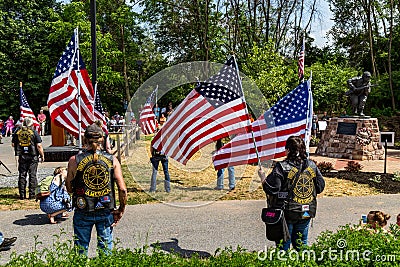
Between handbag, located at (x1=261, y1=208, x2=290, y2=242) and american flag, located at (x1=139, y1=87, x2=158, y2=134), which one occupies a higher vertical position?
american flag, located at (x1=139, y1=87, x2=158, y2=134)

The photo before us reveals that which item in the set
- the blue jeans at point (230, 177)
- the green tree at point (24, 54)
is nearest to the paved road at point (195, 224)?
the blue jeans at point (230, 177)

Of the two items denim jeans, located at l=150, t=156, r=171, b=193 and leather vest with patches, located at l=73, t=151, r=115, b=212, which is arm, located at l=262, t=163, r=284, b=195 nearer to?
leather vest with patches, located at l=73, t=151, r=115, b=212

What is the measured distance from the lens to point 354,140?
16859mm

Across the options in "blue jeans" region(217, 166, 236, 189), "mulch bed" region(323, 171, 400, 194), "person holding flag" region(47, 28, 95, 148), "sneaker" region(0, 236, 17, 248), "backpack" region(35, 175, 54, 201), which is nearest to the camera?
"sneaker" region(0, 236, 17, 248)

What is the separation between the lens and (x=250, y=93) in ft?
67.4

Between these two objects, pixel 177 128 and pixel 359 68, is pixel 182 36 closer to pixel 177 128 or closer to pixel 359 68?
pixel 359 68

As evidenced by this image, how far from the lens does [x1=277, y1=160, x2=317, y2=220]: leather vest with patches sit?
491 cm

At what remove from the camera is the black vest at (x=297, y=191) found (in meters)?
4.91

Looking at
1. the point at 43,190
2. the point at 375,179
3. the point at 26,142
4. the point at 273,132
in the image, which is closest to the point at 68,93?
the point at 26,142

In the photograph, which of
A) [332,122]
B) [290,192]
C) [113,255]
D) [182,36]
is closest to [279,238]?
[290,192]

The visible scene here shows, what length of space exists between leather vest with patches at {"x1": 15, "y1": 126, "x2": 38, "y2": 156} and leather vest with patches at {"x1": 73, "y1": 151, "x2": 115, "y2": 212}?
516cm

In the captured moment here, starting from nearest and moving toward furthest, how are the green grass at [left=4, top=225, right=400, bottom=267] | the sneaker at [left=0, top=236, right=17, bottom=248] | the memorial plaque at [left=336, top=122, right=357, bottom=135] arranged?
the green grass at [left=4, top=225, right=400, bottom=267]
the sneaker at [left=0, top=236, right=17, bottom=248]
the memorial plaque at [left=336, top=122, right=357, bottom=135]

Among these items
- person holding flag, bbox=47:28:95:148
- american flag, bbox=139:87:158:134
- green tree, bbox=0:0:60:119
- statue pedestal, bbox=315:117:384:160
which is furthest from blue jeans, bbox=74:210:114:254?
green tree, bbox=0:0:60:119

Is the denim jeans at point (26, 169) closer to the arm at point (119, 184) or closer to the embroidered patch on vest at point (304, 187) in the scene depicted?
the arm at point (119, 184)
